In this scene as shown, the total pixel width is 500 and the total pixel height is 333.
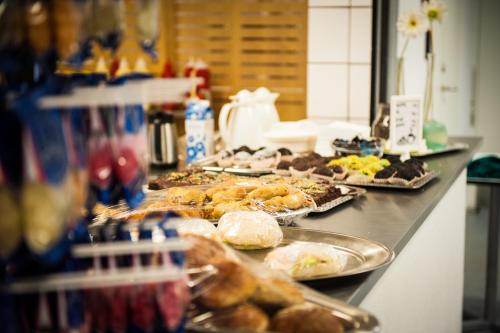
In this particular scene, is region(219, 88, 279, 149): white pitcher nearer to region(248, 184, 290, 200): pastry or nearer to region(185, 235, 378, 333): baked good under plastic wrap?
region(248, 184, 290, 200): pastry

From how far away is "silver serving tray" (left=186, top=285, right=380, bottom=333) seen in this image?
0.92 meters

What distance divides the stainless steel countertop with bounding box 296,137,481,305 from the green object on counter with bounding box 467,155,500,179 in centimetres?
132

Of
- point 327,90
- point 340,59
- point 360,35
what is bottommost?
point 327,90

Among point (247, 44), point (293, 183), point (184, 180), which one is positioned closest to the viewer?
point (293, 183)

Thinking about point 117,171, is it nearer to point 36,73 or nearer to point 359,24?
point 36,73

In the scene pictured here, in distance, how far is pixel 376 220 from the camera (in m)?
1.86

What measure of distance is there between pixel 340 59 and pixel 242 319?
112 inches

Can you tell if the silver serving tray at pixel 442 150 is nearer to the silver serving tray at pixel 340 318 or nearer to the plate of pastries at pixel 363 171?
the plate of pastries at pixel 363 171

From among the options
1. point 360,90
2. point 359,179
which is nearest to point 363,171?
point 359,179

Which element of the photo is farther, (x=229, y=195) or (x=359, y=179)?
(x=359, y=179)

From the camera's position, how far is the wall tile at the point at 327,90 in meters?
3.67

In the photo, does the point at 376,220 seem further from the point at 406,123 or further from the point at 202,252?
the point at 406,123

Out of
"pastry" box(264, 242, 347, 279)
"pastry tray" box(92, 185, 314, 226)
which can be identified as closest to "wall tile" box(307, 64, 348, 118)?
"pastry tray" box(92, 185, 314, 226)

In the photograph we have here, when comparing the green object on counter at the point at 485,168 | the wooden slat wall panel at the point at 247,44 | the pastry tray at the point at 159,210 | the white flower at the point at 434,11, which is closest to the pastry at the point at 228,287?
the pastry tray at the point at 159,210
